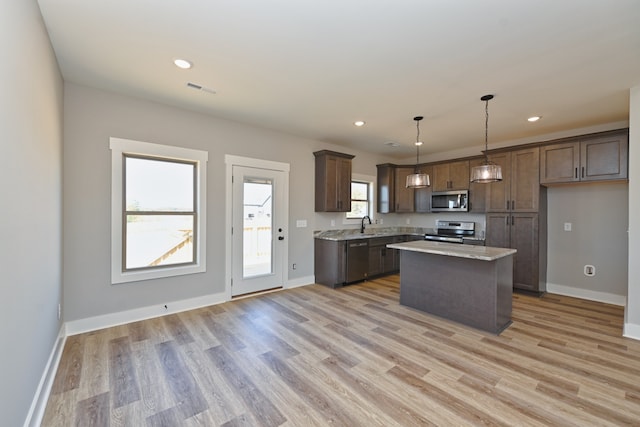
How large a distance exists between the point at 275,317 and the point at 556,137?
5275mm

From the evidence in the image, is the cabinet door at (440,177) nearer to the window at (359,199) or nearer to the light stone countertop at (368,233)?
the light stone countertop at (368,233)

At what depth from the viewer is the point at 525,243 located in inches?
179

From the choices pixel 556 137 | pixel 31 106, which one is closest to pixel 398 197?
pixel 556 137

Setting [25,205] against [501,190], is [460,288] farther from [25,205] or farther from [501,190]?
[25,205]

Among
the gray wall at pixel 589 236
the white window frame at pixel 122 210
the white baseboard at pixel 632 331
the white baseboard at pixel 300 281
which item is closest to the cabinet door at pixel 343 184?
the white baseboard at pixel 300 281

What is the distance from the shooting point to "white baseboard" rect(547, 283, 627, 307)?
414cm

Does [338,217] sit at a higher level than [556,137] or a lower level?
lower

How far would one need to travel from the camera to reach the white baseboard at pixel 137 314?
3.06 meters

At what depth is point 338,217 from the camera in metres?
5.71

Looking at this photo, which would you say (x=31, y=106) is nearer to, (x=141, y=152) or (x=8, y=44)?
(x=8, y=44)

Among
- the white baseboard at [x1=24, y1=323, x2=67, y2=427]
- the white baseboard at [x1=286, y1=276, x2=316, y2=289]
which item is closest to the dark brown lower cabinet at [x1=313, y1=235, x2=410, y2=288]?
the white baseboard at [x1=286, y1=276, x2=316, y2=289]

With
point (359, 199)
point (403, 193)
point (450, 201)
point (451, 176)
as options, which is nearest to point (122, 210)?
point (359, 199)

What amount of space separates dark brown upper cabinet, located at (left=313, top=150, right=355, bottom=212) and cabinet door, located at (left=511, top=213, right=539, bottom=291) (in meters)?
2.86

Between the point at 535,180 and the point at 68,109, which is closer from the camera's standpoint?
the point at 68,109
